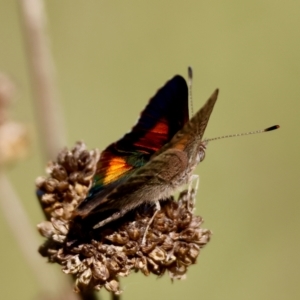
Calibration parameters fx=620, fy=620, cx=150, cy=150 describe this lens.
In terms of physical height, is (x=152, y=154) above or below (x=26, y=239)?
above

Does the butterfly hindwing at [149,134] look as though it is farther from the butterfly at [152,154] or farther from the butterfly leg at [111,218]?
the butterfly leg at [111,218]

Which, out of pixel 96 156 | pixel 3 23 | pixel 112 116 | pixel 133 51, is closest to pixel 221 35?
pixel 133 51

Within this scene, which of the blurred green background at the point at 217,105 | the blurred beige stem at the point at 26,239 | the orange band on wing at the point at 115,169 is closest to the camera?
the blurred beige stem at the point at 26,239

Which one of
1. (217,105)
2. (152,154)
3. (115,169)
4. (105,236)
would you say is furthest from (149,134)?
(217,105)

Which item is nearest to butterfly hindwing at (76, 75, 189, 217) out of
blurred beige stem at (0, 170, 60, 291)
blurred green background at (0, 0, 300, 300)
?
blurred beige stem at (0, 170, 60, 291)

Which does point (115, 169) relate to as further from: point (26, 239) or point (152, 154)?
point (26, 239)

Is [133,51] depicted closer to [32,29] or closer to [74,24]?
[74,24]

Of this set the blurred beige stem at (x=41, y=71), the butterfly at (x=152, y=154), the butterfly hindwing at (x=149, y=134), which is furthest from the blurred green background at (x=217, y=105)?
the blurred beige stem at (x=41, y=71)

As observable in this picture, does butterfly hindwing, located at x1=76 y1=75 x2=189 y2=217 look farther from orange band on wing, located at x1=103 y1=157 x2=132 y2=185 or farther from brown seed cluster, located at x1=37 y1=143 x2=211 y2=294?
brown seed cluster, located at x1=37 y1=143 x2=211 y2=294
